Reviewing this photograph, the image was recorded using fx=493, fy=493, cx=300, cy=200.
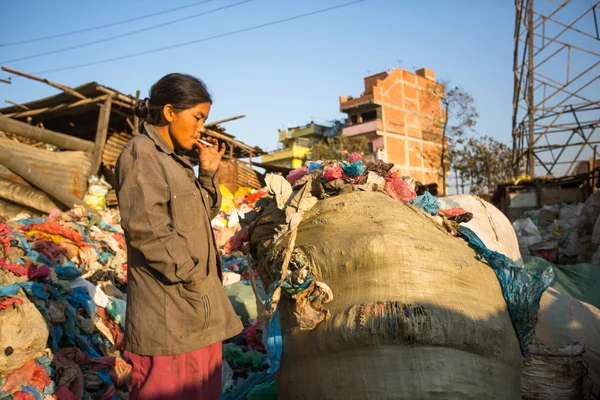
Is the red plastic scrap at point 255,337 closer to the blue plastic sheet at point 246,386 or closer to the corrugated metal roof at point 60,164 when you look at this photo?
the blue plastic sheet at point 246,386

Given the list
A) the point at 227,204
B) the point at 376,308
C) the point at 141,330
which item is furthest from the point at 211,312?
the point at 227,204

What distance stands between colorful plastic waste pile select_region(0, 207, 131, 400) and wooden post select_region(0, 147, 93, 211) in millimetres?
1679

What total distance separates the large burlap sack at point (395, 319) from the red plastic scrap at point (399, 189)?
0.34 m

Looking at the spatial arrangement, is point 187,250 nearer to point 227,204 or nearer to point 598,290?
A: point 598,290

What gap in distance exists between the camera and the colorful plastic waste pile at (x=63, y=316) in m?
2.69

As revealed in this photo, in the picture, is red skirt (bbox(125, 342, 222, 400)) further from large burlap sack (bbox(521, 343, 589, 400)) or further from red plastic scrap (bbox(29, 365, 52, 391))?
large burlap sack (bbox(521, 343, 589, 400))

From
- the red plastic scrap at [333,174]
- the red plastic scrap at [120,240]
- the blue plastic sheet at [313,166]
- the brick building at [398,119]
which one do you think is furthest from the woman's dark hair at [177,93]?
the brick building at [398,119]

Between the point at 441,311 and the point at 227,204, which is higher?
the point at 227,204

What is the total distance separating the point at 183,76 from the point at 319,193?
40.8 inches

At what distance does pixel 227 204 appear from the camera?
999cm

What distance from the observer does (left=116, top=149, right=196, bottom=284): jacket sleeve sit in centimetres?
162

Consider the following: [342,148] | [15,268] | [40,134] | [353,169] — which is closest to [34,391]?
[15,268]

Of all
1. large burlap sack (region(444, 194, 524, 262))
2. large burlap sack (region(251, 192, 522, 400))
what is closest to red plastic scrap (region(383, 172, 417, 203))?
large burlap sack (region(251, 192, 522, 400))

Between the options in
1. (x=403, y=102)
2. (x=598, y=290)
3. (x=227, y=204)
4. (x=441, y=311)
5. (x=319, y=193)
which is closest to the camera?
(x=441, y=311)
